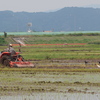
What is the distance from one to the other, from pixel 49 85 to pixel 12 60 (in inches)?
457

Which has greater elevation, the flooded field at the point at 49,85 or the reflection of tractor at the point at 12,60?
the reflection of tractor at the point at 12,60

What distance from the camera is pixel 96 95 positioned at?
773 inches

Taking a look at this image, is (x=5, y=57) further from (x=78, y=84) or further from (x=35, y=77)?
(x=78, y=84)

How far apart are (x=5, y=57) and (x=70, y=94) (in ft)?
47.2

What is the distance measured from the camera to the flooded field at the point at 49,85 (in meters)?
19.5

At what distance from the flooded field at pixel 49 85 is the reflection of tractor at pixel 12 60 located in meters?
3.77

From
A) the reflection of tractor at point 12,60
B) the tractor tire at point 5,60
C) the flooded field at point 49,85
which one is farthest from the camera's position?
the tractor tire at point 5,60

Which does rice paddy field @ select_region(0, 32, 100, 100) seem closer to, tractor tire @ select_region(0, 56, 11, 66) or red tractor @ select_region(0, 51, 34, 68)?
tractor tire @ select_region(0, 56, 11, 66)

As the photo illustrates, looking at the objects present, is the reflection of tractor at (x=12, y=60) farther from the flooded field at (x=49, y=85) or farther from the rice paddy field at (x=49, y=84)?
the flooded field at (x=49, y=85)

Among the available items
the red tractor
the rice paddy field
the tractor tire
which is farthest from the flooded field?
the tractor tire

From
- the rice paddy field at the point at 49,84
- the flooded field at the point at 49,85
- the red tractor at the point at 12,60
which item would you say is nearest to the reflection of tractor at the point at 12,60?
the red tractor at the point at 12,60

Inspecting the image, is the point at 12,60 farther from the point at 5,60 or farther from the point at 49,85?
the point at 49,85

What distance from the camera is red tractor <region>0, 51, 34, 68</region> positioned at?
108ft

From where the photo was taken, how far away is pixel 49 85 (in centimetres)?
2259
